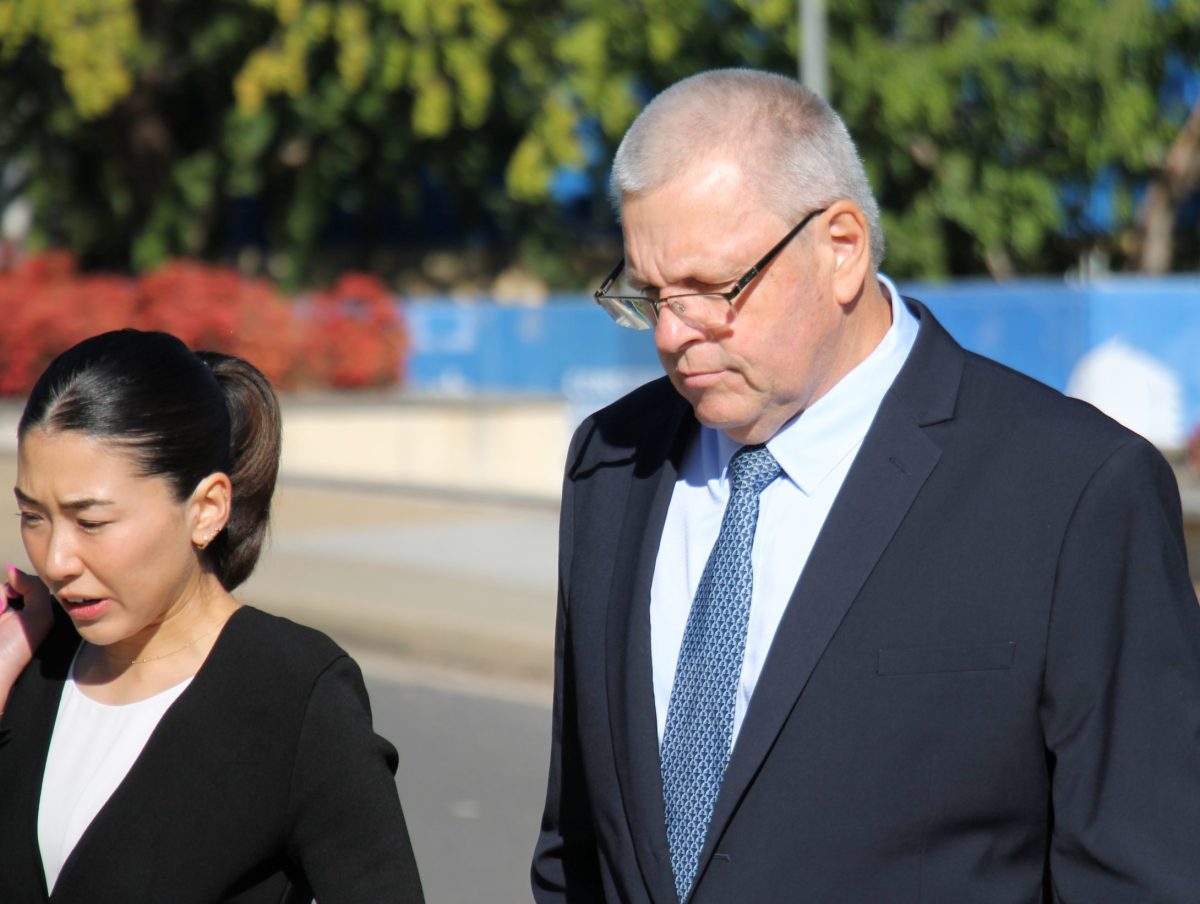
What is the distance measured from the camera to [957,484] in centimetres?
209

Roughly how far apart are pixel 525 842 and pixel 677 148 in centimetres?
426

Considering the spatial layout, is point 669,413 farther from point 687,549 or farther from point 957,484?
point 957,484

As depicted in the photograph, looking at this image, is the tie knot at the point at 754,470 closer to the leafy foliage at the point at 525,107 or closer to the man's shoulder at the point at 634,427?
the man's shoulder at the point at 634,427

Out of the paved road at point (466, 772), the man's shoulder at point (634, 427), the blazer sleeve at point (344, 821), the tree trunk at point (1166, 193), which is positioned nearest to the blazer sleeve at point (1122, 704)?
the man's shoulder at point (634, 427)

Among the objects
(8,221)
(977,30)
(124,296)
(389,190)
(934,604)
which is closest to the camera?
(934,604)

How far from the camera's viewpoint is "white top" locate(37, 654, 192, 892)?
2.13 m

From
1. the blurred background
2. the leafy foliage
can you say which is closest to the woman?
the blurred background

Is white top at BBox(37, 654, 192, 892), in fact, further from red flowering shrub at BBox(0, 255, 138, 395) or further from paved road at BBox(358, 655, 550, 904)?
red flowering shrub at BBox(0, 255, 138, 395)

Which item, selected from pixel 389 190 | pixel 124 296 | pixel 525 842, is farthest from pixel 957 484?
pixel 389 190

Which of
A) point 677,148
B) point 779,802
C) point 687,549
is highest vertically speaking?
point 677,148

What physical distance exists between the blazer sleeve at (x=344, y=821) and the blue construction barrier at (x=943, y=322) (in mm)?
8166

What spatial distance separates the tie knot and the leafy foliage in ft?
55.2

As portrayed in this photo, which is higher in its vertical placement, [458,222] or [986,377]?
[986,377]

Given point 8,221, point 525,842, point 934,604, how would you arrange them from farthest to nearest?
point 8,221
point 525,842
point 934,604
